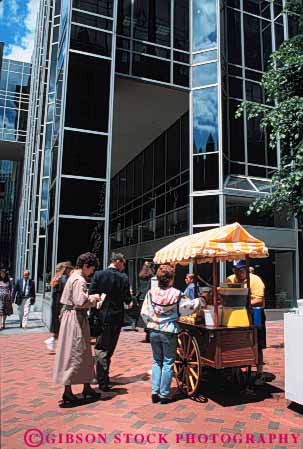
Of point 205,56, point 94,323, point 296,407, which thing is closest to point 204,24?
point 205,56

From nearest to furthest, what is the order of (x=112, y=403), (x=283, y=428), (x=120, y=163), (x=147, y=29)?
1. (x=283, y=428)
2. (x=112, y=403)
3. (x=147, y=29)
4. (x=120, y=163)

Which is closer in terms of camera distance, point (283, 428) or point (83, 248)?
point (283, 428)

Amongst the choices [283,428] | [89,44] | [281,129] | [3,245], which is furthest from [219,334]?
[3,245]

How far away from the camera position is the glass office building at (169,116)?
12297mm

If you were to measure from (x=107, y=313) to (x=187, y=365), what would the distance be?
4.04 ft

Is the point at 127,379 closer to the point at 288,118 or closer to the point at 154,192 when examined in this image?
the point at 288,118

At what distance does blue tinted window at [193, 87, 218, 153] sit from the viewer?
14.5 metres

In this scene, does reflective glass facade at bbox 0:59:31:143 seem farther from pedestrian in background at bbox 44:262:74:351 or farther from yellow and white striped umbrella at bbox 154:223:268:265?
yellow and white striped umbrella at bbox 154:223:268:265

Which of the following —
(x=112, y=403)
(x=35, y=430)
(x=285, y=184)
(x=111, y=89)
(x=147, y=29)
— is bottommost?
(x=112, y=403)

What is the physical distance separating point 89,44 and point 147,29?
3411mm

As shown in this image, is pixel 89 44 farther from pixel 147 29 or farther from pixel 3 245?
pixel 3 245

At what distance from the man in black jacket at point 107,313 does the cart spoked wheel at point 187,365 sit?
907 millimetres

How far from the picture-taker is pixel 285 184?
8.08 metres

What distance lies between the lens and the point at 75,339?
455 centimetres
